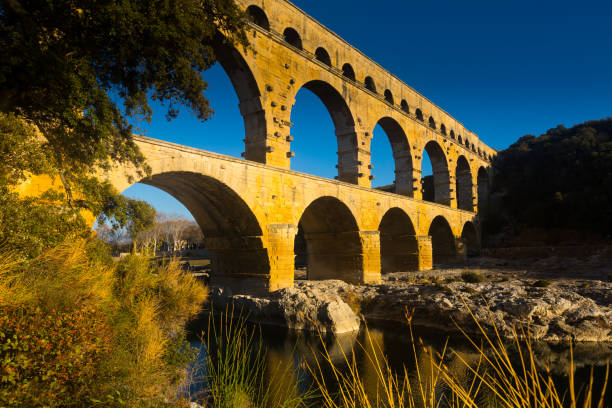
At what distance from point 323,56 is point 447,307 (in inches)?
533

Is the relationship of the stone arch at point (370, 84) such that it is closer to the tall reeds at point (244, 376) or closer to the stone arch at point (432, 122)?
the stone arch at point (432, 122)

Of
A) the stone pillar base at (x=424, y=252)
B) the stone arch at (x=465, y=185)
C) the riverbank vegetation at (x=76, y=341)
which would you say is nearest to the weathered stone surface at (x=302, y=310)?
the riverbank vegetation at (x=76, y=341)

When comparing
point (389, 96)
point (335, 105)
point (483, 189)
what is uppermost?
point (389, 96)

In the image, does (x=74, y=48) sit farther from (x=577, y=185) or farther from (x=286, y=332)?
(x=577, y=185)

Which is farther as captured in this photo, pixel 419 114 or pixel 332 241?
pixel 419 114

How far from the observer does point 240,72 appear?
15.1m

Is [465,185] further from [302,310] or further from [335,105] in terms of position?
[302,310]

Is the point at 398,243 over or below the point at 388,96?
below

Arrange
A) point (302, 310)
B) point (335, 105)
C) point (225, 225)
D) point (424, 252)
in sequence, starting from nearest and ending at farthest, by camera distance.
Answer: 1. point (302, 310)
2. point (225, 225)
3. point (335, 105)
4. point (424, 252)

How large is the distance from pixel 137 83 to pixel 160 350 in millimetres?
5848

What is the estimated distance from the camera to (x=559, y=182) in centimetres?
3641

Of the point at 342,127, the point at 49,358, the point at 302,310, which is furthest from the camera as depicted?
the point at 342,127

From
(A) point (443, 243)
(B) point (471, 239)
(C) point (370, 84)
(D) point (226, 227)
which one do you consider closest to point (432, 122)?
(C) point (370, 84)

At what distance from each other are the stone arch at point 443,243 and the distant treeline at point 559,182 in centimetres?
1028
